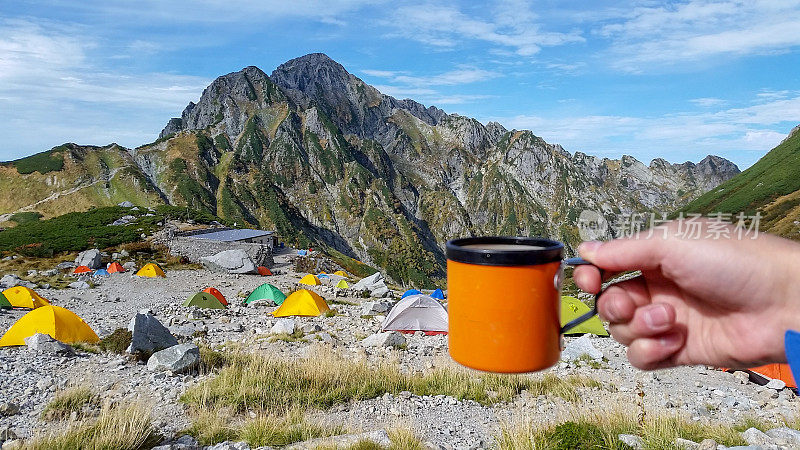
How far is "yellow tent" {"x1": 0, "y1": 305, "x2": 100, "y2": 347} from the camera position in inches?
428

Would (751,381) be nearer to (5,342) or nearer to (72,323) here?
(72,323)

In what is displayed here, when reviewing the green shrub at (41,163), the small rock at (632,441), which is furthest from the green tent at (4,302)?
the green shrub at (41,163)

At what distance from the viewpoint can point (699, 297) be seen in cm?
244

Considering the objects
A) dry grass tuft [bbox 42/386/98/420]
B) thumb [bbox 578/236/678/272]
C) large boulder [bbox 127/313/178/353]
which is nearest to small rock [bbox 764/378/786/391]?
thumb [bbox 578/236/678/272]

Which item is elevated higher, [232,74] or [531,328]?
[232,74]

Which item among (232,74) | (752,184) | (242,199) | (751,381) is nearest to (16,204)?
(242,199)

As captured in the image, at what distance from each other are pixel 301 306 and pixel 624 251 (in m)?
16.9

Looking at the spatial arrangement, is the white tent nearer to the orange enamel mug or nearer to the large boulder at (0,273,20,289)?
the orange enamel mug

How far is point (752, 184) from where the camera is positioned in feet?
336

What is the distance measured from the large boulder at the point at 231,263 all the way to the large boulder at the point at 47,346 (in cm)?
2106

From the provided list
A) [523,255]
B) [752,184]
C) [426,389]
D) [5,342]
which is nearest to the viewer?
[523,255]

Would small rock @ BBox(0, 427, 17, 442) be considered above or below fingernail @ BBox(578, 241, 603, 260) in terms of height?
below

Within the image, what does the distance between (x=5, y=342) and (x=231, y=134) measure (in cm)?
17450

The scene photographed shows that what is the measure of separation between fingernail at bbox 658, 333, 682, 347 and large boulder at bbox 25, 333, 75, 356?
37.2 ft
